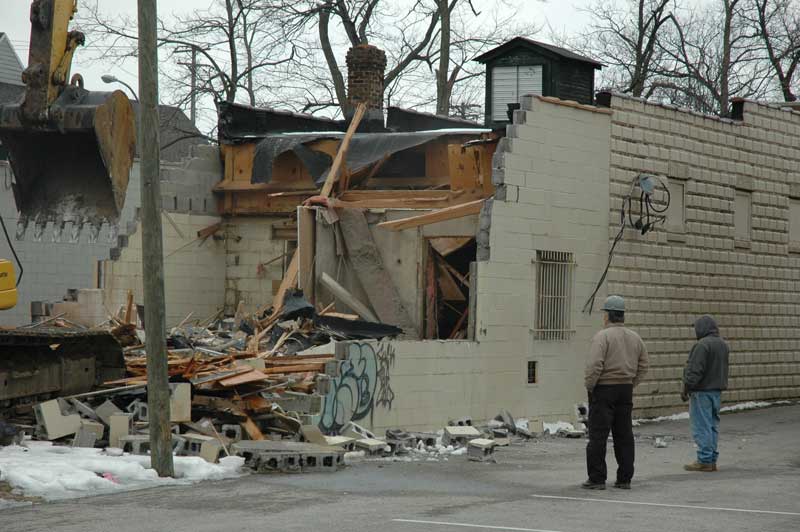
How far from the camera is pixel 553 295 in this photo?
69.2 ft

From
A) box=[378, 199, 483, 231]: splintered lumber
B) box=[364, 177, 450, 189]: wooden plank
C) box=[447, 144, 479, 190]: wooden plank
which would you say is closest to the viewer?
box=[378, 199, 483, 231]: splintered lumber

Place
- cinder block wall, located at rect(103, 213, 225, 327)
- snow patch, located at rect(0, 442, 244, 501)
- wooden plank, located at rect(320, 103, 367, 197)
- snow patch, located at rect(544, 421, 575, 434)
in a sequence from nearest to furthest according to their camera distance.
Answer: snow patch, located at rect(0, 442, 244, 501)
snow patch, located at rect(544, 421, 575, 434)
wooden plank, located at rect(320, 103, 367, 197)
cinder block wall, located at rect(103, 213, 225, 327)

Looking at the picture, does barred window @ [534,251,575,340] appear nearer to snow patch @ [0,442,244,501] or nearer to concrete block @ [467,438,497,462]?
concrete block @ [467,438,497,462]

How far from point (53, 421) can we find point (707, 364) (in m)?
7.32

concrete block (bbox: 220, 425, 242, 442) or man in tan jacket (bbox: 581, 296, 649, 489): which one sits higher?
man in tan jacket (bbox: 581, 296, 649, 489)

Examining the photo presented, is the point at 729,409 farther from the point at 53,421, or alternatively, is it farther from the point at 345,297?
the point at 53,421

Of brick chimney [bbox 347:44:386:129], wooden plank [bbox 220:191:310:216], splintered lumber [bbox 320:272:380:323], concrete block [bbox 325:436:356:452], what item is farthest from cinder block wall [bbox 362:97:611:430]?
brick chimney [bbox 347:44:386:129]

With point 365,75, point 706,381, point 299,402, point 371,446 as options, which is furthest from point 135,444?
point 365,75

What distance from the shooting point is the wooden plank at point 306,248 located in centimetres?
2170

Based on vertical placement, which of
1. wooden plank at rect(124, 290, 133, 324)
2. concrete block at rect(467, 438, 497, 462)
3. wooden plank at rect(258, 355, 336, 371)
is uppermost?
wooden plank at rect(124, 290, 133, 324)

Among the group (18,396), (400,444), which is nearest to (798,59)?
(400,444)

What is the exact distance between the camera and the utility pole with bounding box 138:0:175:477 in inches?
510

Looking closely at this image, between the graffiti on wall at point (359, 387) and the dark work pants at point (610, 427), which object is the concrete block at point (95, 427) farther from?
the dark work pants at point (610, 427)

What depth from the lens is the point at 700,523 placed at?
34.0ft
